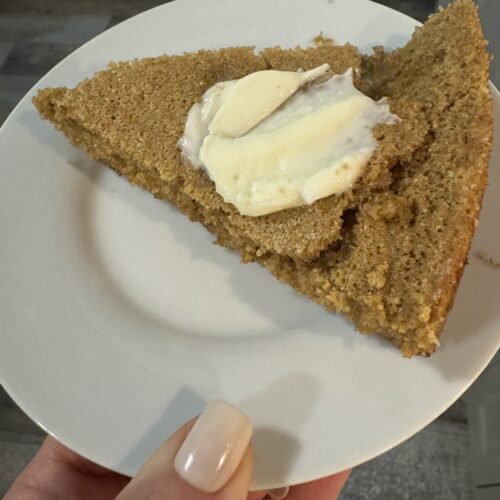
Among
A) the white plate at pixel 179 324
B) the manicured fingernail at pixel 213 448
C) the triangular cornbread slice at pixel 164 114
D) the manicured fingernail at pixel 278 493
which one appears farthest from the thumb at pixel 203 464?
the triangular cornbread slice at pixel 164 114

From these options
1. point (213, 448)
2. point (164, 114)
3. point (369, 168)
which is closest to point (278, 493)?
point (213, 448)

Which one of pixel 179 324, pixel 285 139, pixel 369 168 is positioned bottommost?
pixel 179 324

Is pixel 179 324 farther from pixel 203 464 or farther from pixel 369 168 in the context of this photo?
pixel 369 168

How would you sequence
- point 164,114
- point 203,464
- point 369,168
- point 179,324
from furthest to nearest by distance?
point 164,114 → point 179,324 → point 369,168 → point 203,464

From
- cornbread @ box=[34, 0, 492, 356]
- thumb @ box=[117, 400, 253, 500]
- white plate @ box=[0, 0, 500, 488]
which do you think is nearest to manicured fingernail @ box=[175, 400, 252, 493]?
thumb @ box=[117, 400, 253, 500]

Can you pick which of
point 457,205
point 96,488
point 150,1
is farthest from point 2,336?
point 150,1

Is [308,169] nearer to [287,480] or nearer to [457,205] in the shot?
[457,205]

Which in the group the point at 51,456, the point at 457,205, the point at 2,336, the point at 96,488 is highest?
the point at 2,336
